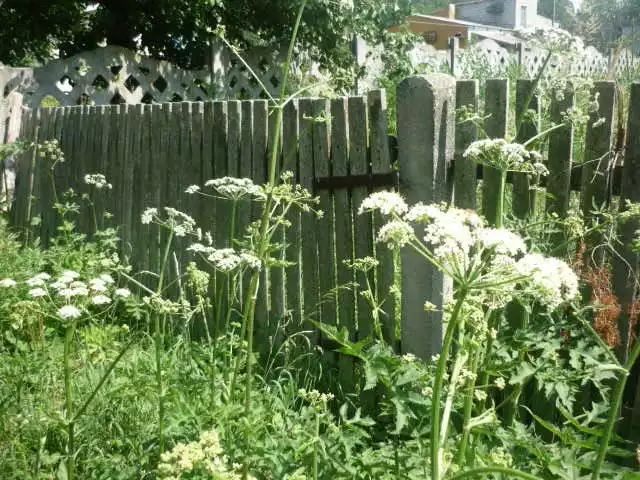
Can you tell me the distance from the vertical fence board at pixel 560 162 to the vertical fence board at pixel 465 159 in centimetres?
42

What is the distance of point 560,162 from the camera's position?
3.83 meters

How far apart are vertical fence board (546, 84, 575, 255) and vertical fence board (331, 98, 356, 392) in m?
1.22

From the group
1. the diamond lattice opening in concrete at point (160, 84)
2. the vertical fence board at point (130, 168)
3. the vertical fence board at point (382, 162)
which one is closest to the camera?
the vertical fence board at point (382, 162)

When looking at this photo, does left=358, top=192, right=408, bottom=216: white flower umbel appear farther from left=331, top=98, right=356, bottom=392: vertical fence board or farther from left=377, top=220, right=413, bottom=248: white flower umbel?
left=331, top=98, right=356, bottom=392: vertical fence board

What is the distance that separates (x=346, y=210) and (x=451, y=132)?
83 cm

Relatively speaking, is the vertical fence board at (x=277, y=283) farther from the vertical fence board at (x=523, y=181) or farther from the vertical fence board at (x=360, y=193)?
the vertical fence board at (x=523, y=181)

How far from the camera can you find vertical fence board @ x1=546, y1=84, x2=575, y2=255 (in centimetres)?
377

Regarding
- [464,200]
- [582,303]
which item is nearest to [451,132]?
[464,200]

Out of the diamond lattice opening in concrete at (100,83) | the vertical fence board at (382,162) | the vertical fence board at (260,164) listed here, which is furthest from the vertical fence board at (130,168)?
the diamond lattice opening in concrete at (100,83)

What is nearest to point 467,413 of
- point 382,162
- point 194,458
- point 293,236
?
point 194,458

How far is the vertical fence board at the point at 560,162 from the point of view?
377 centimetres

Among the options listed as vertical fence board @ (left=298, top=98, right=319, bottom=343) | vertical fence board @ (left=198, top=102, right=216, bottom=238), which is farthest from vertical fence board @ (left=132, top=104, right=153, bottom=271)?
vertical fence board @ (left=298, top=98, right=319, bottom=343)

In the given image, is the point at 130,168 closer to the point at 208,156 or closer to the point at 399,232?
the point at 208,156

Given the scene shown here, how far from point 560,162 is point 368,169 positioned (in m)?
1.13
